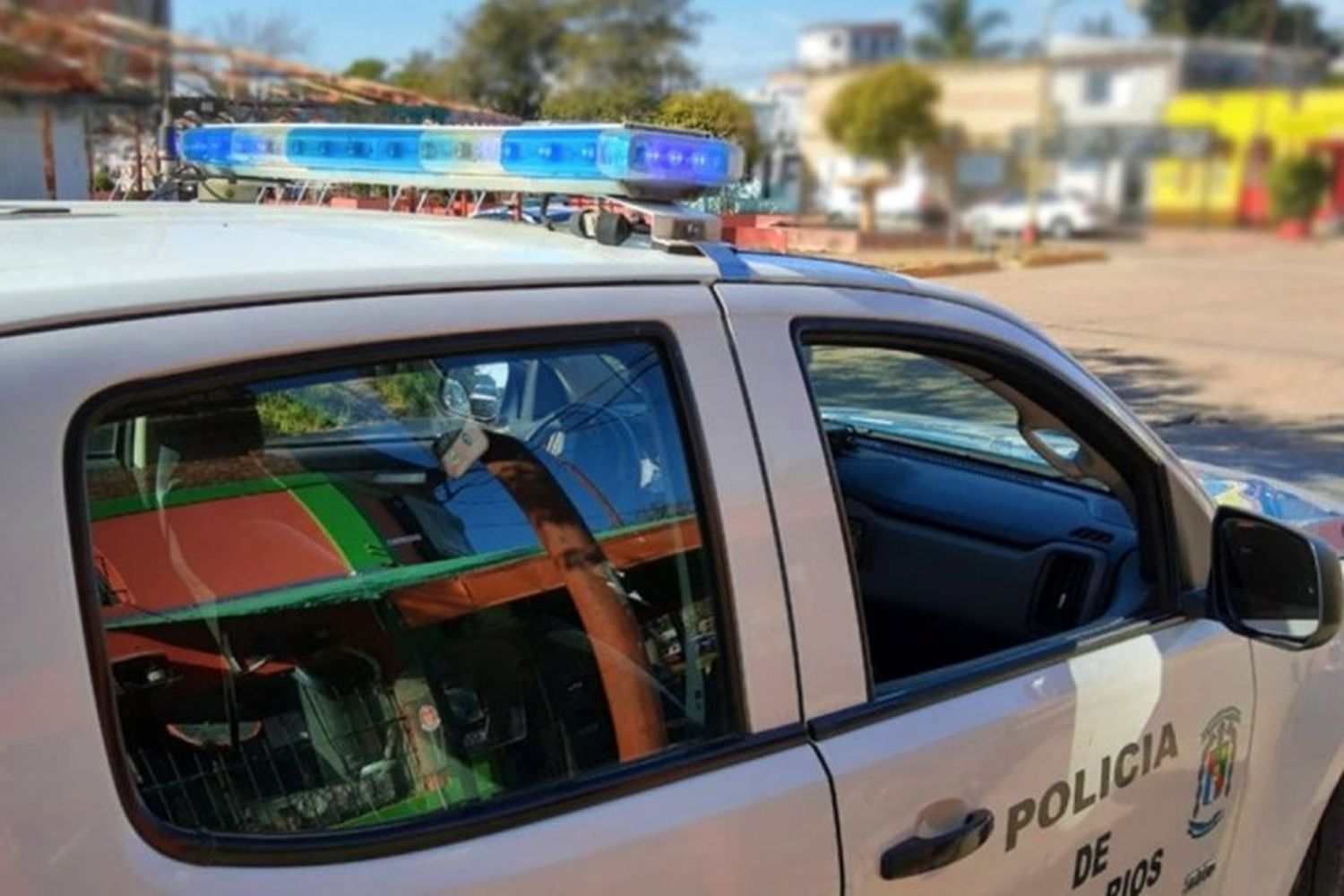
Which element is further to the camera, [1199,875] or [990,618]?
[990,618]

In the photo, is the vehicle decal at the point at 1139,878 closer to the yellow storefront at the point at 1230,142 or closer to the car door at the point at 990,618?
the car door at the point at 990,618

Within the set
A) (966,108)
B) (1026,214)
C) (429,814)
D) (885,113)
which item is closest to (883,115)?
(885,113)

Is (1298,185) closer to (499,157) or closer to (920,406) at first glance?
(920,406)

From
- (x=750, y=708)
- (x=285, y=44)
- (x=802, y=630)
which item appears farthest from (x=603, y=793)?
Result: (x=285, y=44)

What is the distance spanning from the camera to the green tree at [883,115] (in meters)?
8.07

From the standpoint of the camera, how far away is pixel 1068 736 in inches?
73.9

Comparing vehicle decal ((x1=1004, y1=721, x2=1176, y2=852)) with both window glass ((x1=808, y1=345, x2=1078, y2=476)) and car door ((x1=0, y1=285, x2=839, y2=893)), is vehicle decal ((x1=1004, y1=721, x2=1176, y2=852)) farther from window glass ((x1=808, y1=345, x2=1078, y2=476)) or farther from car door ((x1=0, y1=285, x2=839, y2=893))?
window glass ((x1=808, y1=345, x2=1078, y2=476))

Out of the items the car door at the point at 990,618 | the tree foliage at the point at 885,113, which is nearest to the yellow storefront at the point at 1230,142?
the tree foliage at the point at 885,113

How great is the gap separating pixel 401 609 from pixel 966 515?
4.75 ft

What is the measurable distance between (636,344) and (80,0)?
1124 cm

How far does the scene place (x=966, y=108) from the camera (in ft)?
25.4

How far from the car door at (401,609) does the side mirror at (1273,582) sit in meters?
0.98

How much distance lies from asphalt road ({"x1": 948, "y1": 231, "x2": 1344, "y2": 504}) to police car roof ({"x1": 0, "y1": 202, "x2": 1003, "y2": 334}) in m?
1.90

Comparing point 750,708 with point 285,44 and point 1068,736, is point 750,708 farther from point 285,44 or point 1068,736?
point 285,44
